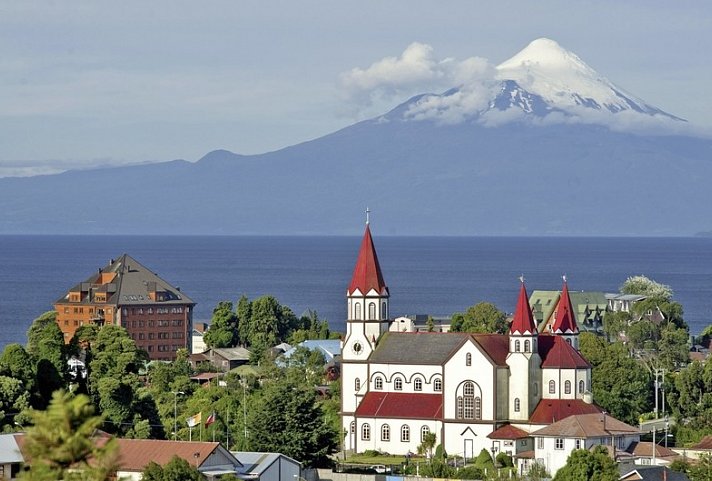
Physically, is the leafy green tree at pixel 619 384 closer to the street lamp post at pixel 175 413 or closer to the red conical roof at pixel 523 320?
the red conical roof at pixel 523 320

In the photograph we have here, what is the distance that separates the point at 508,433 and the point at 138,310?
185ft

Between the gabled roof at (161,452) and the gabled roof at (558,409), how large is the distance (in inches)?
893

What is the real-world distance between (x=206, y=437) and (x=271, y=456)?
42.7ft

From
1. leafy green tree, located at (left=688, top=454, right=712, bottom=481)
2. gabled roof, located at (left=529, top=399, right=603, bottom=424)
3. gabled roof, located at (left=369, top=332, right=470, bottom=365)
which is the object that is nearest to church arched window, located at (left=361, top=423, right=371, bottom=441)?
gabled roof, located at (left=369, top=332, right=470, bottom=365)

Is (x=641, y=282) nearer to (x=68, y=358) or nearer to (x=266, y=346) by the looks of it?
(x=266, y=346)

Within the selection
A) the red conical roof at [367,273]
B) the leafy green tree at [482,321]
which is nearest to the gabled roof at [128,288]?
the leafy green tree at [482,321]

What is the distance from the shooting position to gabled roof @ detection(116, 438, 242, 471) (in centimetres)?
6041

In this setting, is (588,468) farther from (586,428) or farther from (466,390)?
(466,390)

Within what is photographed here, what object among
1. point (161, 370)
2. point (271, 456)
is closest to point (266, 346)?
point (161, 370)

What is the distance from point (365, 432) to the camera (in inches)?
3378

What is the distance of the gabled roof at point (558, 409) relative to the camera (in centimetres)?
8150

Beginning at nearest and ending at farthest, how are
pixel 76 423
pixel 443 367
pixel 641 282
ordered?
pixel 76 423, pixel 443 367, pixel 641 282

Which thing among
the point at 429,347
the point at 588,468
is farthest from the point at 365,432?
the point at 588,468

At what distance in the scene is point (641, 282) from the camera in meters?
144
